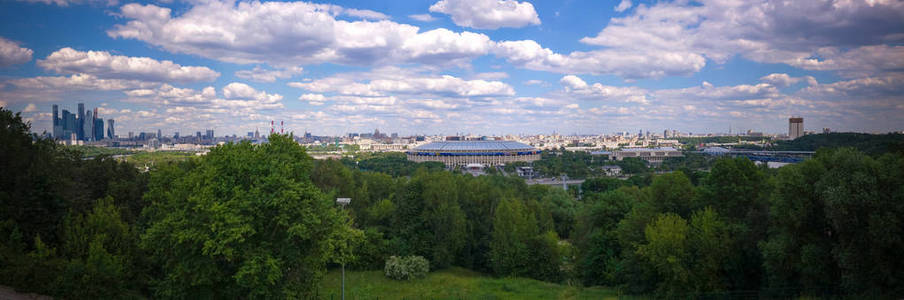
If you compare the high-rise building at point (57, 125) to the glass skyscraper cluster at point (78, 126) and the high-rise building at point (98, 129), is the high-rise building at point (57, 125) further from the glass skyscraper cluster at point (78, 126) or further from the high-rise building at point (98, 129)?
the high-rise building at point (98, 129)

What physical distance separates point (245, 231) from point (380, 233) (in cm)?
1537

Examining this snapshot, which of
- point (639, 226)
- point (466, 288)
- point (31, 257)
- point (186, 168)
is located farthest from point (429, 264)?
point (31, 257)

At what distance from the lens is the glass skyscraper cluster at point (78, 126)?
161ft

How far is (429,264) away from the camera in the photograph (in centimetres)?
2825

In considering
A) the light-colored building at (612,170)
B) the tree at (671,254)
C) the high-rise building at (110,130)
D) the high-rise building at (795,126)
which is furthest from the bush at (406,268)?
the high-rise building at (795,126)

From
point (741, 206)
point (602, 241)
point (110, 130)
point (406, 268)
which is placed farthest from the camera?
point (110, 130)

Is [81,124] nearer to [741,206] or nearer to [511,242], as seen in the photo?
[511,242]

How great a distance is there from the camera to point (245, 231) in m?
14.5

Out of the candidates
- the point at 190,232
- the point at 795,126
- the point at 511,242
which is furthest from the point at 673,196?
the point at 795,126

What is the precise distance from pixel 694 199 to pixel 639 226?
3101 millimetres

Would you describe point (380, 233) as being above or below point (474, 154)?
below

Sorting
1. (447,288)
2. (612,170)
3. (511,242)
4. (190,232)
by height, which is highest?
(190,232)

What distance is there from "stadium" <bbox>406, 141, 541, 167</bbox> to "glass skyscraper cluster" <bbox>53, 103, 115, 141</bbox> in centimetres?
7513

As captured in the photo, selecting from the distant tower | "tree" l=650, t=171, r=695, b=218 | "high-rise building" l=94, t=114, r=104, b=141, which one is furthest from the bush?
"high-rise building" l=94, t=114, r=104, b=141
